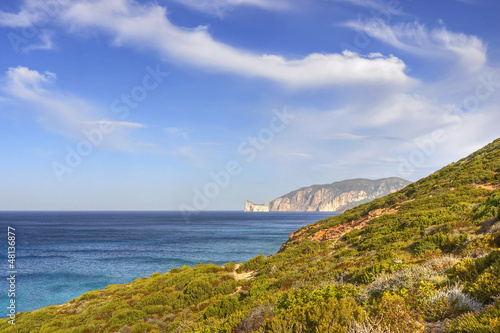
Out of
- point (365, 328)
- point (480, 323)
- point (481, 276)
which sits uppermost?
point (481, 276)

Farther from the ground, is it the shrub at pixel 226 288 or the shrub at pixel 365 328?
the shrub at pixel 365 328

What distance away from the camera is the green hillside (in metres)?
4.91

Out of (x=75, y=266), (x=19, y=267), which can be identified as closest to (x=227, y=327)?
(x=75, y=266)

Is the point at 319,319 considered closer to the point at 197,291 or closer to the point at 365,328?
the point at 365,328

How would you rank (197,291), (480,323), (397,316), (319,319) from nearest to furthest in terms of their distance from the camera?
1. (480,323)
2. (397,316)
3. (319,319)
4. (197,291)

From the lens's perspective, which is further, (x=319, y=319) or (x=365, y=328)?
(x=319, y=319)

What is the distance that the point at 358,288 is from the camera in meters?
7.69

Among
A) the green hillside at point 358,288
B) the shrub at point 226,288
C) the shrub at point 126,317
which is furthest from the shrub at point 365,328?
the shrub at point 226,288

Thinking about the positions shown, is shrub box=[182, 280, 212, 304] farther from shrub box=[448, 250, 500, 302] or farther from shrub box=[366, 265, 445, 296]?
shrub box=[448, 250, 500, 302]

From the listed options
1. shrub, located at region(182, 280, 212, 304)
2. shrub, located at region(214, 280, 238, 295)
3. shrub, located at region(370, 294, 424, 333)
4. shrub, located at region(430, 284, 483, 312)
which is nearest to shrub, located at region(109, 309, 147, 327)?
shrub, located at region(182, 280, 212, 304)

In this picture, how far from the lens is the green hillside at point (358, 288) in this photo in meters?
4.91

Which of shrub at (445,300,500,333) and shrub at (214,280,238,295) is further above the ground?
shrub at (445,300,500,333)

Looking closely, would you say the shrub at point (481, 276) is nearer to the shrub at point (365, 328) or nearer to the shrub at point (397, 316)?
the shrub at point (397, 316)

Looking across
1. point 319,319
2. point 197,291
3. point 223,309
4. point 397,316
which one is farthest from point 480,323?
point 197,291
